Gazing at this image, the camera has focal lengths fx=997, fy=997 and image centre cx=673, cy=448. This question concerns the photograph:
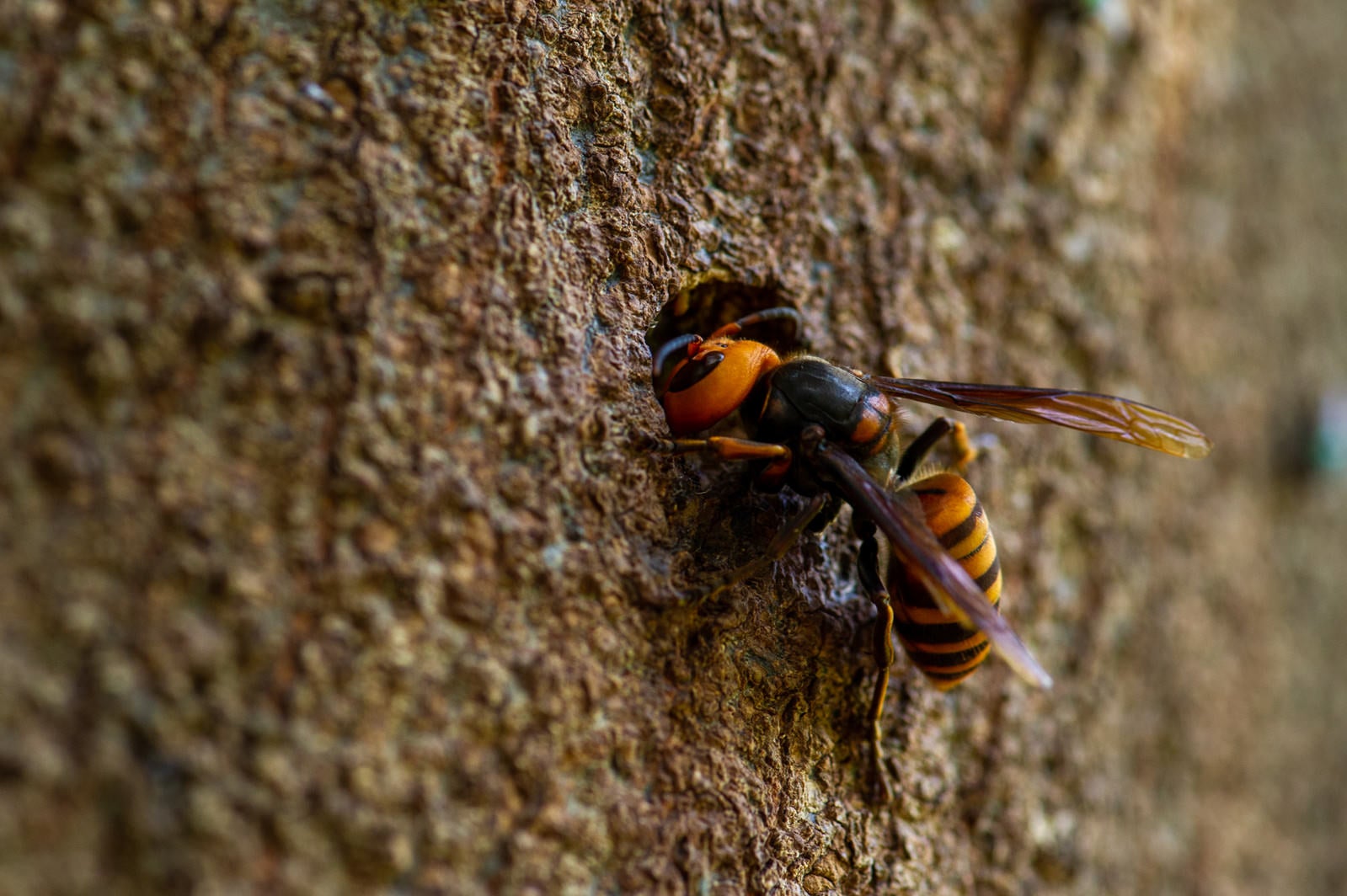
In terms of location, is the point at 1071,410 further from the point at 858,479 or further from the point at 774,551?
the point at 774,551

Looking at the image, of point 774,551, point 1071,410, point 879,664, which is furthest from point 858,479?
point 1071,410

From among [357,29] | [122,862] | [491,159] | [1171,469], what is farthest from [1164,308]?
[122,862]

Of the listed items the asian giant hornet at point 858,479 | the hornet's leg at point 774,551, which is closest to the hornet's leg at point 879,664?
the asian giant hornet at point 858,479

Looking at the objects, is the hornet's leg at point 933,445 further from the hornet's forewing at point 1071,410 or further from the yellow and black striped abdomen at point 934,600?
the yellow and black striped abdomen at point 934,600

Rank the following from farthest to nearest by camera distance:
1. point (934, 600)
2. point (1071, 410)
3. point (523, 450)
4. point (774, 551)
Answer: point (1071, 410) < point (934, 600) < point (774, 551) < point (523, 450)

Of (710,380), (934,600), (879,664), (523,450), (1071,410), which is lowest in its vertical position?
(879,664)

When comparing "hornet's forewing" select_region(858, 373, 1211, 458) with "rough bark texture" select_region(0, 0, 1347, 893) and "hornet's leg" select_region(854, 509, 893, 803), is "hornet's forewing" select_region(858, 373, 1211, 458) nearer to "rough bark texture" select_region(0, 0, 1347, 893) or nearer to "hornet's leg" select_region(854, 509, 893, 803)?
"rough bark texture" select_region(0, 0, 1347, 893)

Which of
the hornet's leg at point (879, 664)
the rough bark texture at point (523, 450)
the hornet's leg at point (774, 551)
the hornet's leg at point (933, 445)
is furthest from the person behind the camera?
the hornet's leg at point (933, 445)

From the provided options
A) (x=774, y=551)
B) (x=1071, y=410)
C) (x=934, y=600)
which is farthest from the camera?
(x=1071, y=410)
